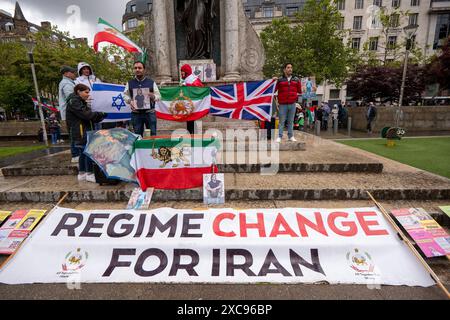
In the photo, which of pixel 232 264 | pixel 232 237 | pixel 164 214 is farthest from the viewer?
pixel 164 214

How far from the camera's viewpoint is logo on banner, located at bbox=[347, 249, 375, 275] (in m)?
2.56

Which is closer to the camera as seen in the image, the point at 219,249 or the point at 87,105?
the point at 219,249

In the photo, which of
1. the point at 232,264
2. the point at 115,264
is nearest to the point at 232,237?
the point at 232,264

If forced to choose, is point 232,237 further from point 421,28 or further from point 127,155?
point 421,28

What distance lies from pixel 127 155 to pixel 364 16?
51143mm

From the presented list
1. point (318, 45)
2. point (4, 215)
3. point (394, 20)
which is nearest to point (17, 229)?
point (4, 215)

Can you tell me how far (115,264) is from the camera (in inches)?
106

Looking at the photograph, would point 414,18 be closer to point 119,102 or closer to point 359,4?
point 359,4

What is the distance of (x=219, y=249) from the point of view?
9.14ft

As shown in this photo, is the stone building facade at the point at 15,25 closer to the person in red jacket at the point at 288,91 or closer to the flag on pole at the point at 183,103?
the flag on pole at the point at 183,103

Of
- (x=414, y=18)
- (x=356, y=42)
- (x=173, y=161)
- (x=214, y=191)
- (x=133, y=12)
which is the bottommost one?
(x=214, y=191)

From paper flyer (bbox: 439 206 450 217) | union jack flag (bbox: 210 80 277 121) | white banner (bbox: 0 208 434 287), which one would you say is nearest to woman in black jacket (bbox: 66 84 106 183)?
white banner (bbox: 0 208 434 287)

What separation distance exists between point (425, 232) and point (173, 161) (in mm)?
3670

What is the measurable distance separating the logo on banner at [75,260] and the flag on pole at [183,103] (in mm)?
3611
